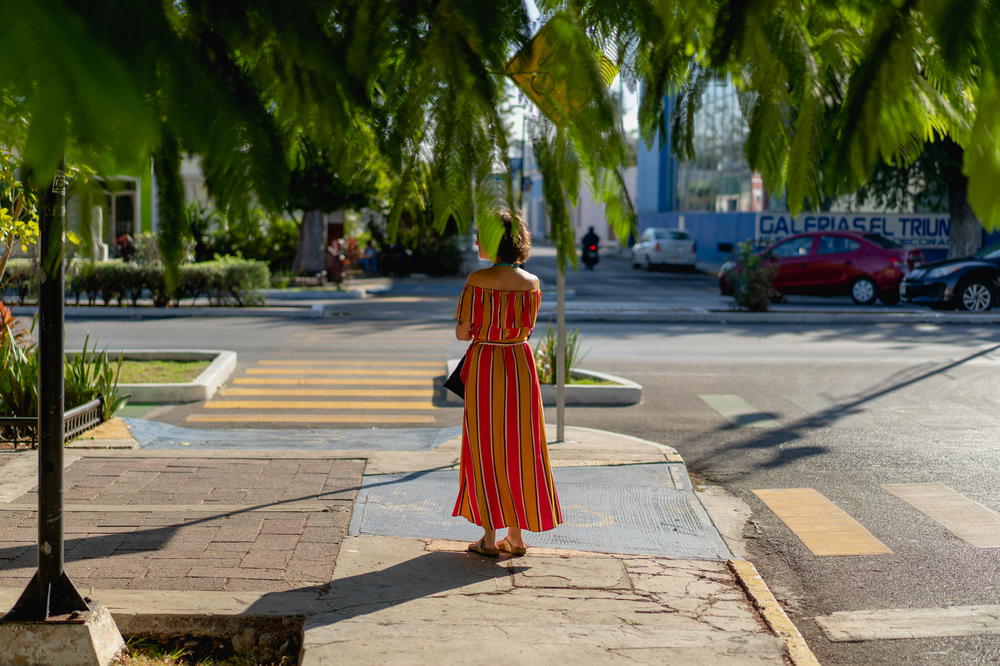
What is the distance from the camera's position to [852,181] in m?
2.46

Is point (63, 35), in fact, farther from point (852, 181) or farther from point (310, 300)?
point (310, 300)

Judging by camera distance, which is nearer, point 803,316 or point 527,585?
point 527,585

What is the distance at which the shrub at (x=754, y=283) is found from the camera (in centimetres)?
2155

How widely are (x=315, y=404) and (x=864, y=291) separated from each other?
53.4 feet

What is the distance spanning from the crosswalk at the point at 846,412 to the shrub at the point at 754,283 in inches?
377

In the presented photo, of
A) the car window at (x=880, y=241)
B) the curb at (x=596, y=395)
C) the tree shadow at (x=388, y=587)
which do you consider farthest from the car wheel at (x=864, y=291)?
the tree shadow at (x=388, y=587)

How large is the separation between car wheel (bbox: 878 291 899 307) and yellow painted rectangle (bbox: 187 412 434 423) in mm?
16167

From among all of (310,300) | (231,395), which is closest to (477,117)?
(231,395)

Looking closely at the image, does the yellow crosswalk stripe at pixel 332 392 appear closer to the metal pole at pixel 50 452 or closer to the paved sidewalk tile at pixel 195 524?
the paved sidewalk tile at pixel 195 524

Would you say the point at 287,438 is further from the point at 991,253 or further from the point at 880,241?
the point at 880,241

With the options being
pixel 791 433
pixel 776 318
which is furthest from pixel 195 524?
pixel 776 318

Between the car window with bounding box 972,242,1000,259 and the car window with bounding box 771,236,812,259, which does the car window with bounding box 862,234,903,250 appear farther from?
the car window with bounding box 972,242,1000,259

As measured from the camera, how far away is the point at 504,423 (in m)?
5.78

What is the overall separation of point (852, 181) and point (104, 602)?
12.0ft
